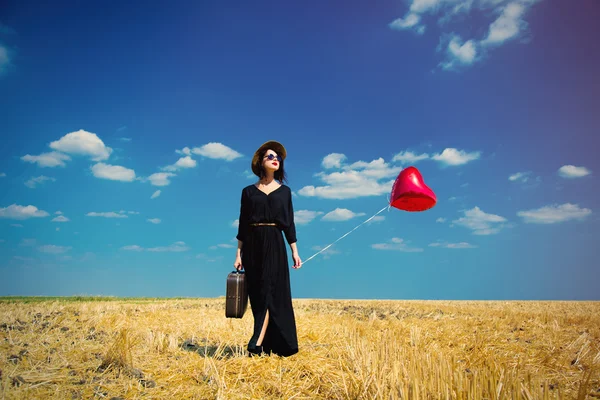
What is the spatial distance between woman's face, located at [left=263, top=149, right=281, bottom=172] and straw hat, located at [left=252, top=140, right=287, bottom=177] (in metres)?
0.08

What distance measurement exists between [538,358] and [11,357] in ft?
21.4

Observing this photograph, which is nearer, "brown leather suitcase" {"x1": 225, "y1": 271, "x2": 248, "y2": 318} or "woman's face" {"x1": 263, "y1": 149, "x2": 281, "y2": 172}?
"brown leather suitcase" {"x1": 225, "y1": 271, "x2": 248, "y2": 318}

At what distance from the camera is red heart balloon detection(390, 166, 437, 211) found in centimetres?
840

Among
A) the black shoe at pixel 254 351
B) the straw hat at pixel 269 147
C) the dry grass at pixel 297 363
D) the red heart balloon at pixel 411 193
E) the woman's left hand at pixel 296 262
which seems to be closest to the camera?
the dry grass at pixel 297 363

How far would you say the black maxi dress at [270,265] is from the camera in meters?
4.92

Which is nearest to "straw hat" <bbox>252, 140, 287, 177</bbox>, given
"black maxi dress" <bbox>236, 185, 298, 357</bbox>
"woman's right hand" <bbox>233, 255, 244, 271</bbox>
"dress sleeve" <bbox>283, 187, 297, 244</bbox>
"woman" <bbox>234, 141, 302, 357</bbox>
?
"woman" <bbox>234, 141, 302, 357</bbox>

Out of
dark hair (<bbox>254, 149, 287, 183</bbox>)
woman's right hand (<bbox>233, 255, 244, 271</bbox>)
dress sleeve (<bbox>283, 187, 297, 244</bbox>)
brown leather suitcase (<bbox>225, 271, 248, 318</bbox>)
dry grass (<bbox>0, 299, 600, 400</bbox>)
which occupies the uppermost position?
dark hair (<bbox>254, 149, 287, 183</bbox>)

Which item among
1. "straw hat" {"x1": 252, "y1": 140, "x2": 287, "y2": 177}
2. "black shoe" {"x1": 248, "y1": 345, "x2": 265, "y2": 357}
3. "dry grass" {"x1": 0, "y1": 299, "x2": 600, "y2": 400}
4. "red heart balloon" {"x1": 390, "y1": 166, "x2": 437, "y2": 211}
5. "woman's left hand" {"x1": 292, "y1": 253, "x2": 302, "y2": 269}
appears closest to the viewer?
"dry grass" {"x1": 0, "y1": 299, "x2": 600, "y2": 400}

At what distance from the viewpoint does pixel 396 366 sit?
3.24 metres

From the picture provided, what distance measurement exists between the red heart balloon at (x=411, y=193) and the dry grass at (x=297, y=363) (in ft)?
8.48

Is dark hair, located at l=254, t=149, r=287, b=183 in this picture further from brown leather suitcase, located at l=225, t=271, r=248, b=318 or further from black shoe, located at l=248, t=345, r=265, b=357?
black shoe, located at l=248, t=345, r=265, b=357

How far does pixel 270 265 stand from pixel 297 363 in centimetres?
121

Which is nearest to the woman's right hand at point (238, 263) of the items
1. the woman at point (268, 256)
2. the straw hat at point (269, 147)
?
the woman at point (268, 256)

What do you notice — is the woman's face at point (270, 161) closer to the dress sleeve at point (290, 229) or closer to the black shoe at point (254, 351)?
the dress sleeve at point (290, 229)
